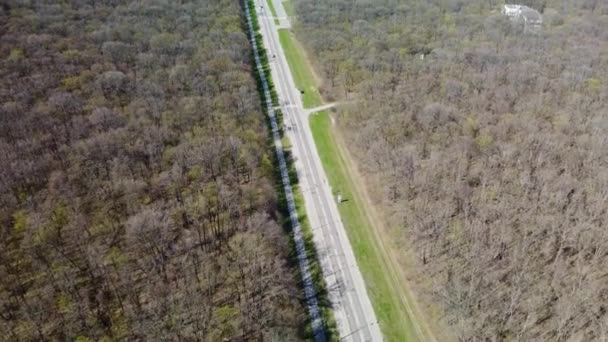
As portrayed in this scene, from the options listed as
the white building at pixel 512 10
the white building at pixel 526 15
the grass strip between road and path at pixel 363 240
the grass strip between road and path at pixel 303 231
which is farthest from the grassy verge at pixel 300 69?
the white building at pixel 512 10

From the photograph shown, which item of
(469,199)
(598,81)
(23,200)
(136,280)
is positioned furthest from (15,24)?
(598,81)

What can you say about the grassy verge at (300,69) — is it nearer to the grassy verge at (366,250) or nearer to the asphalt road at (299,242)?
the asphalt road at (299,242)

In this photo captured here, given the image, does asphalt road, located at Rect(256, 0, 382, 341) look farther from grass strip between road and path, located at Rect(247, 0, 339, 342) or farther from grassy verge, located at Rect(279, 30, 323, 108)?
grassy verge, located at Rect(279, 30, 323, 108)

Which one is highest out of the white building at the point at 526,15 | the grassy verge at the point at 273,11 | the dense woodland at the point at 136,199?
the grassy verge at the point at 273,11

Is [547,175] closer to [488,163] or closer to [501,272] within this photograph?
[488,163]

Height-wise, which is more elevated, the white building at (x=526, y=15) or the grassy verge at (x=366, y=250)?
the white building at (x=526, y=15)

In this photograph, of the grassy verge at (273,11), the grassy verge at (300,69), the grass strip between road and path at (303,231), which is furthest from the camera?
the grassy verge at (273,11)

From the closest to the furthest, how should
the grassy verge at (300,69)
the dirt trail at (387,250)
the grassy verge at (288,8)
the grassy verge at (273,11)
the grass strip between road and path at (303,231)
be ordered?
the dirt trail at (387,250) → the grass strip between road and path at (303,231) → the grassy verge at (300,69) → the grassy verge at (273,11) → the grassy verge at (288,8)
